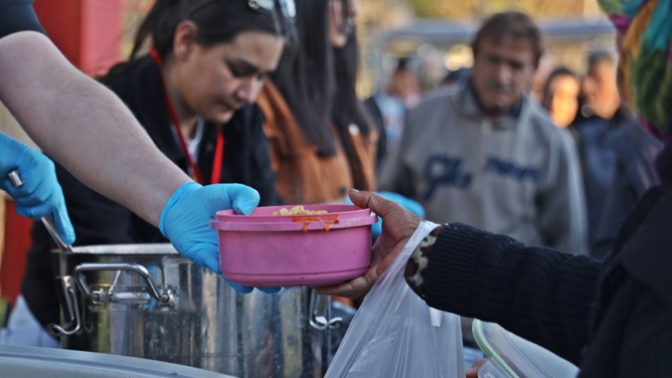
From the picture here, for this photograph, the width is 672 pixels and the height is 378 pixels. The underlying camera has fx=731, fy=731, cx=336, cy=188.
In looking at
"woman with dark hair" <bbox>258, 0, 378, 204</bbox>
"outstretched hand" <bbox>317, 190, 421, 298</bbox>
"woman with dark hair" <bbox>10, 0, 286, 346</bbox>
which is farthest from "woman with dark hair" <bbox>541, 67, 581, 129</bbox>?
"outstretched hand" <bbox>317, 190, 421, 298</bbox>

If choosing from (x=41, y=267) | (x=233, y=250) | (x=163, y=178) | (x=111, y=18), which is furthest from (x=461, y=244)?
(x=111, y=18)

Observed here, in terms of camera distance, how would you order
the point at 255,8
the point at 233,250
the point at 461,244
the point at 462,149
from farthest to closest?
the point at 462,149, the point at 255,8, the point at 461,244, the point at 233,250

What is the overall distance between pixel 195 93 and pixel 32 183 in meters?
0.74

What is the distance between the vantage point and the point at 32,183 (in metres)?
1.51

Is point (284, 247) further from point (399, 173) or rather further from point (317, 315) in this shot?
point (399, 173)

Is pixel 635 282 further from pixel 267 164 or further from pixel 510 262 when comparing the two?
pixel 267 164

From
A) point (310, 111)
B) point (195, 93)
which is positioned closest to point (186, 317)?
point (195, 93)

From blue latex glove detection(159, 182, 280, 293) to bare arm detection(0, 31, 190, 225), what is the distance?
0.05 m

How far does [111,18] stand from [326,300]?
2.40m

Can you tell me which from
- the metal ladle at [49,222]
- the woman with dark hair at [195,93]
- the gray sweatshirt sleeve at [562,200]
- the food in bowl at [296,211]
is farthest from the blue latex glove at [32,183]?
the gray sweatshirt sleeve at [562,200]

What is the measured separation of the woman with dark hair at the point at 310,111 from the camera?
2943mm

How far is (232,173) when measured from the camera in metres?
2.24

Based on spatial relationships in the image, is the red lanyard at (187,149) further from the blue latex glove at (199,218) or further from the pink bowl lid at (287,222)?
the pink bowl lid at (287,222)

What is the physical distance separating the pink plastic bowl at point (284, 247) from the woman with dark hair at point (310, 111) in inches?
61.4
